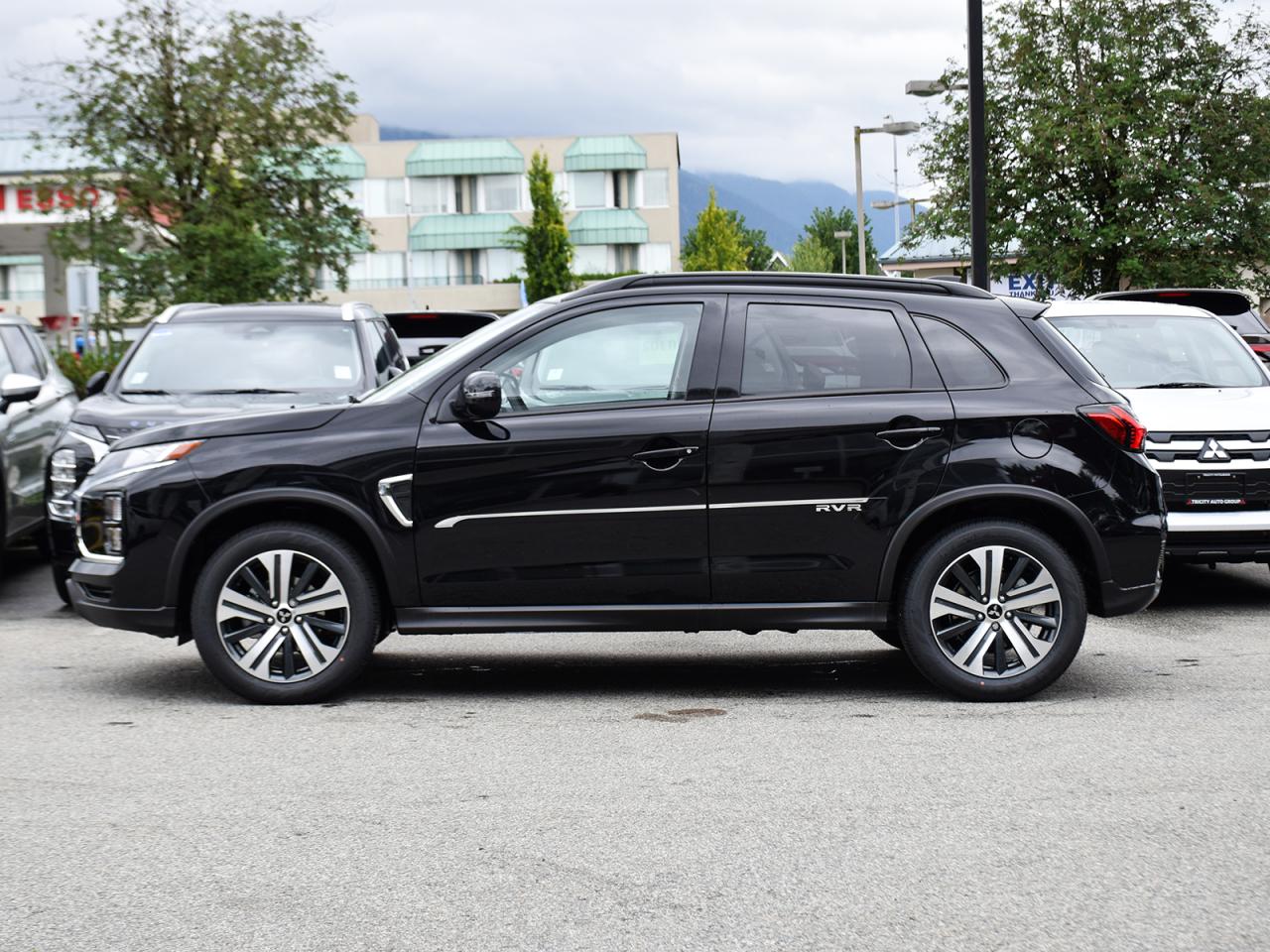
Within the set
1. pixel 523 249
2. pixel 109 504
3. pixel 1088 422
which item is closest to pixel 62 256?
pixel 109 504

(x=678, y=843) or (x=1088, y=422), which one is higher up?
(x=1088, y=422)

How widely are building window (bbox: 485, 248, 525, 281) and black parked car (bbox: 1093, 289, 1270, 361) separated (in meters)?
69.6

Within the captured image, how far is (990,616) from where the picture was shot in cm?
685

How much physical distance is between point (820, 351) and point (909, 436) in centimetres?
53

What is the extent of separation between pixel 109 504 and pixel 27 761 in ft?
4.57

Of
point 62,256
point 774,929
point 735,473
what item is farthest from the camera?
point 62,256

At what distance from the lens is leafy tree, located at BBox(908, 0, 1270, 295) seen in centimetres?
2370

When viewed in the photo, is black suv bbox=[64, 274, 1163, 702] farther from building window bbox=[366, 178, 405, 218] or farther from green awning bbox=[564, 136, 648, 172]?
building window bbox=[366, 178, 405, 218]

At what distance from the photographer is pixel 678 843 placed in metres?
4.73

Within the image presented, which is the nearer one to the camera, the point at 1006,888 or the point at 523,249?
the point at 1006,888

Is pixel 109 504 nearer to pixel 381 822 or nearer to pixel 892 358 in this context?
pixel 381 822

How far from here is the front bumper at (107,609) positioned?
684cm

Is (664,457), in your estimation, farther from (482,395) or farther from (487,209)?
(487,209)

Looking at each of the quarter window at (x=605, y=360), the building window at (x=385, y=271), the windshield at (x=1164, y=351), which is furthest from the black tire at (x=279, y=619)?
the building window at (x=385, y=271)
